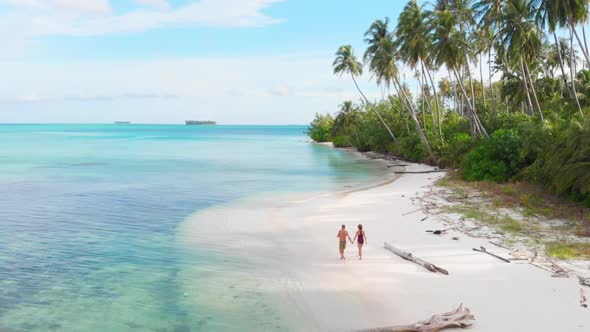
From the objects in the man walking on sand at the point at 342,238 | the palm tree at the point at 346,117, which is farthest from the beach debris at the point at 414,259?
the palm tree at the point at 346,117

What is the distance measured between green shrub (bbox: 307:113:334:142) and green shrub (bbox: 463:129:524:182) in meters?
69.4

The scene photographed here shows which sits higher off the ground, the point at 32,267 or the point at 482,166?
the point at 482,166

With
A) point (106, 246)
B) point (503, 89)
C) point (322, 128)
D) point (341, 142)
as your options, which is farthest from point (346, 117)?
point (106, 246)

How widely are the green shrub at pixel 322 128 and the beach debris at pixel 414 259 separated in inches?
3313

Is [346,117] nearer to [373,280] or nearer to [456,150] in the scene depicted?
[456,150]

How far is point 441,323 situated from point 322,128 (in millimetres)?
93042

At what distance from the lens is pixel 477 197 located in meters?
23.0

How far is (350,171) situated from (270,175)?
7297mm

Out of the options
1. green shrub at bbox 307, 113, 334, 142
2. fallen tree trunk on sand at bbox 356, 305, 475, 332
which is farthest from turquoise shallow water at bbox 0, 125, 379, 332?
green shrub at bbox 307, 113, 334, 142

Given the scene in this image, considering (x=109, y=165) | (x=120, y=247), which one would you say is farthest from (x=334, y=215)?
(x=109, y=165)

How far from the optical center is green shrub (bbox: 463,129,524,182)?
89.2 ft

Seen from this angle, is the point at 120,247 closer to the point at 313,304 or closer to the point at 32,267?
the point at 32,267

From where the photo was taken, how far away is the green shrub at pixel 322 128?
99925 mm

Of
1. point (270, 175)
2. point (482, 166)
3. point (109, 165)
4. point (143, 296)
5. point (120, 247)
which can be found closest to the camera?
point (143, 296)
